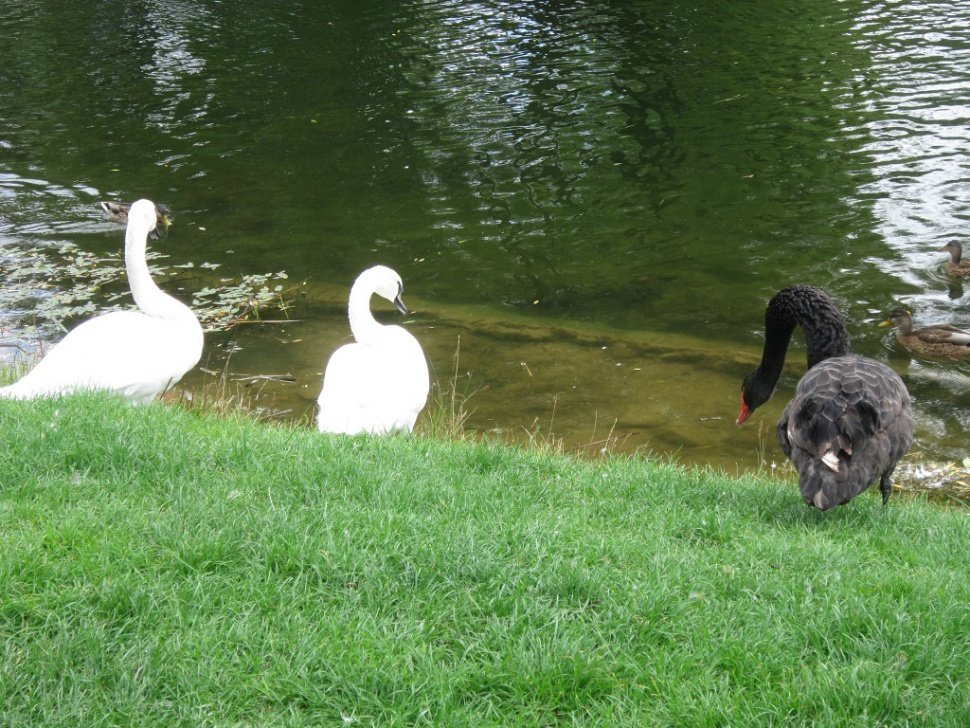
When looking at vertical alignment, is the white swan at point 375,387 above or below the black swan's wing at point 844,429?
below

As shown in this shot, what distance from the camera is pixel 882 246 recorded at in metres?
11.7

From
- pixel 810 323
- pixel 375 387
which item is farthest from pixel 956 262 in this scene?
pixel 375 387

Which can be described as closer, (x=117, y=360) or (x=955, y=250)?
(x=117, y=360)

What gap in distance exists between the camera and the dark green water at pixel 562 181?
9797mm

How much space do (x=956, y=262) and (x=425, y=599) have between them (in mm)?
9164

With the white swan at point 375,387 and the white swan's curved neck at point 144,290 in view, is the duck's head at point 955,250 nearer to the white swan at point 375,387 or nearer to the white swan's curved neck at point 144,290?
the white swan at point 375,387

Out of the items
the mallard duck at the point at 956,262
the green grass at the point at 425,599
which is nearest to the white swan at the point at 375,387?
the green grass at the point at 425,599

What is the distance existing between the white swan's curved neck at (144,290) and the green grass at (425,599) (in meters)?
2.85

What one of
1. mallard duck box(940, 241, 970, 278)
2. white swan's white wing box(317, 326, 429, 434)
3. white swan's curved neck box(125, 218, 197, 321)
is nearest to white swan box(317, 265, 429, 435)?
white swan's white wing box(317, 326, 429, 434)

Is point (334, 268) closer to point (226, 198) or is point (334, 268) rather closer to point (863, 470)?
point (226, 198)

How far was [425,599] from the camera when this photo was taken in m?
3.71

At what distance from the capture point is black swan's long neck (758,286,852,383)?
641 cm

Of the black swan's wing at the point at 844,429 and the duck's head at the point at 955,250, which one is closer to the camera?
the black swan's wing at the point at 844,429

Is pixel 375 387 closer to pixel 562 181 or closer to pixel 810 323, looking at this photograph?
pixel 810 323
